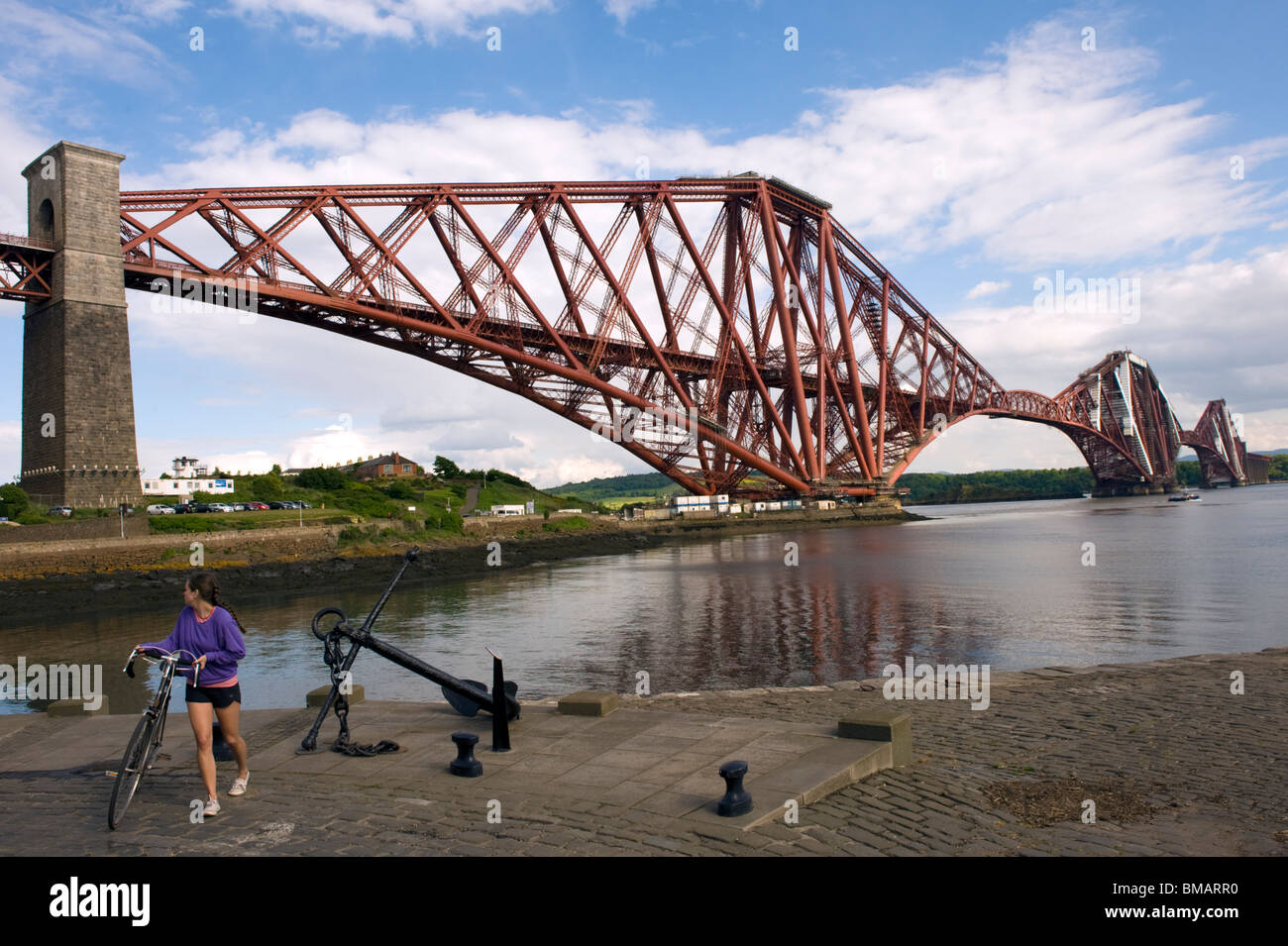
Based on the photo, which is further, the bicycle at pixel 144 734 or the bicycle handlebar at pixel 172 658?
the bicycle handlebar at pixel 172 658

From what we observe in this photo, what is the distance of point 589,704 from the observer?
32.9 ft

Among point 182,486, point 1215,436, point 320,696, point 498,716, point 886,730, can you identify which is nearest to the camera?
point 886,730

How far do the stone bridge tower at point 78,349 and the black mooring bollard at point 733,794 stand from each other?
1663 inches

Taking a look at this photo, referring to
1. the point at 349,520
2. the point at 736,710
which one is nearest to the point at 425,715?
the point at 736,710

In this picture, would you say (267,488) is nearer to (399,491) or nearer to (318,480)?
(318,480)

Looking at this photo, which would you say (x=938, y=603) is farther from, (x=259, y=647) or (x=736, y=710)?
(x=259, y=647)

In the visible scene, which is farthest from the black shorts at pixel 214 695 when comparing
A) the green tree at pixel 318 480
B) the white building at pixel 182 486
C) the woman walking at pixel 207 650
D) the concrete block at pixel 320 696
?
the green tree at pixel 318 480

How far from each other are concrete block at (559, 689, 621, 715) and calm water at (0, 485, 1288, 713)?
6.32 metres

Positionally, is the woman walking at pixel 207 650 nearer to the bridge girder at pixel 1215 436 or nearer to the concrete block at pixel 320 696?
the concrete block at pixel 320 696

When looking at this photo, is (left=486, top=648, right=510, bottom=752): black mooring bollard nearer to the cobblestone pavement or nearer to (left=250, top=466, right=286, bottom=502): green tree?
the cobblestone pavement

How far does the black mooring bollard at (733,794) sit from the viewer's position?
250 inches

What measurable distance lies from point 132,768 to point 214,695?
827 millimetres

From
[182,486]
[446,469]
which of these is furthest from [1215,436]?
[182,486]
